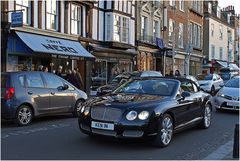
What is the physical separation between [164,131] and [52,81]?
201 inches

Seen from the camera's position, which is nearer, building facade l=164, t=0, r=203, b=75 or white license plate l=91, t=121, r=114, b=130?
white license plate l=91, t=121, r=114, b=130

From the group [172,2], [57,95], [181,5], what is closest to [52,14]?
[57,95]

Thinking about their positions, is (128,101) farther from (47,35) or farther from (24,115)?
(47,35)

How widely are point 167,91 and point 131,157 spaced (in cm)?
235

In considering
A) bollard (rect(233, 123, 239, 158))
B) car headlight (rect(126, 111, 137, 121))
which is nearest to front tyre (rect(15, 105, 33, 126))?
car headlight (rect(126, 111, 137, 121))

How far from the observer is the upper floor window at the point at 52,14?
22234mm

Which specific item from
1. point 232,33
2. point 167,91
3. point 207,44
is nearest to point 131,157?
point 167,91

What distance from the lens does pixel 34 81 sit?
11.8m

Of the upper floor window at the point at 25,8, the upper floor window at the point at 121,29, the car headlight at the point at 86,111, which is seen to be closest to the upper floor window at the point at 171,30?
the upper floor window at the point at 121,29

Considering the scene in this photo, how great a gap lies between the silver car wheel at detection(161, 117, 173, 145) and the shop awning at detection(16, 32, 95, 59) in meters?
12.0

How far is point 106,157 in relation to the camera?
7.32 m

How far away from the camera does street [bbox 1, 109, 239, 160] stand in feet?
24.5

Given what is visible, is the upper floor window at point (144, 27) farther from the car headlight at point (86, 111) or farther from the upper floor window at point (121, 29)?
the car headlight at point (86, 111)

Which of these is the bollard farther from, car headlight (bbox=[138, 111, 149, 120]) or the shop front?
the shop front
